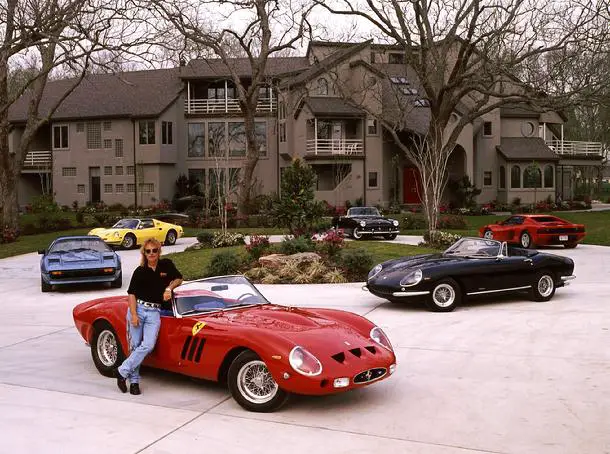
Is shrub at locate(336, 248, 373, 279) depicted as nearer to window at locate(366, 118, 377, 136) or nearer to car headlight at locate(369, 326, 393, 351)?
car headlight at locate(369, 326, 393, 351)

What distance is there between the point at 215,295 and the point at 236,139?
43.6m

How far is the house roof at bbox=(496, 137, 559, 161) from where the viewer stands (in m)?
47.8

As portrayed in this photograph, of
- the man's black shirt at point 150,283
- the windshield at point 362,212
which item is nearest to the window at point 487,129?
the windshield at point 362,212

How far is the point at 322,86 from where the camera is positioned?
154 ft

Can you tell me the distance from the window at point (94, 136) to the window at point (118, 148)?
1.26 meters

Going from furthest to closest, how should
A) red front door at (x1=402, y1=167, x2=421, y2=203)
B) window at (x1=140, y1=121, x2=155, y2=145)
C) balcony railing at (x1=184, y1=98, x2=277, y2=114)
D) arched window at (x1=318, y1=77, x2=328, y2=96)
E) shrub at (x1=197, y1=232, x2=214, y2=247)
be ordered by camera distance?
balcony railing at (x1=184, y1=98, x2=277, y2=114) → window at (x1=140, y1=121, x2=155, y2=145) → red front door at (x1=402, y1=167, x2=421, y2=203) → arched window at (x1=318, y1=77, x2=328, y2=96) → shrub at (x1=197, y1=232, x2=214, y2=247)

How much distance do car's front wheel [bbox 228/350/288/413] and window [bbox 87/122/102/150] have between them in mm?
45797

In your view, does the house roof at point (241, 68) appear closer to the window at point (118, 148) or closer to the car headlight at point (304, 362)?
the window at point (118, 148)

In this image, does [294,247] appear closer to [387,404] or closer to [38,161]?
[387,404]

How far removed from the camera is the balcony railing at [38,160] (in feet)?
167

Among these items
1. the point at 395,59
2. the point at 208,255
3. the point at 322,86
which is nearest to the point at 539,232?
the point at 208,255

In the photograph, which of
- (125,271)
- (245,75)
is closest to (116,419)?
(125,271)

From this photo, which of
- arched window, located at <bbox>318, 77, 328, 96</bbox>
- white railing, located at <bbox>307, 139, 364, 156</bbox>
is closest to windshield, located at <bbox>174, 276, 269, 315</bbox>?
white railing, located at <bbox>307, 139, 364, 156</bbox>

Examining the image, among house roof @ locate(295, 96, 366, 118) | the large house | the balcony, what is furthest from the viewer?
the balcony
